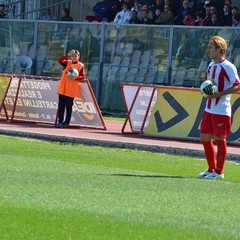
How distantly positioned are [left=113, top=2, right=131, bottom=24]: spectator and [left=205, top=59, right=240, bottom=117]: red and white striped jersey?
62.1 ft

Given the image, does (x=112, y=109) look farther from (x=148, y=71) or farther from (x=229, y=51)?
(x=229, y=51)

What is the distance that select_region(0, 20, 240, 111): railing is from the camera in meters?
28.8

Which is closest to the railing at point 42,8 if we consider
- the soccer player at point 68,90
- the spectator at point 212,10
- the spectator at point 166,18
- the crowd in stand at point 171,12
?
the crowd in stand at point 171,12

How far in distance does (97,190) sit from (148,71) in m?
18.0

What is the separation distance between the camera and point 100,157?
1762 centimetres

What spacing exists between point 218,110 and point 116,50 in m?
16.7

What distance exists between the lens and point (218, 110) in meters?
14.5

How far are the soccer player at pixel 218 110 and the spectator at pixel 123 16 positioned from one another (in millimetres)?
18996

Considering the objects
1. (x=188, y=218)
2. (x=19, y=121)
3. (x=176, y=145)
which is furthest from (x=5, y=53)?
(x=188, y=218)

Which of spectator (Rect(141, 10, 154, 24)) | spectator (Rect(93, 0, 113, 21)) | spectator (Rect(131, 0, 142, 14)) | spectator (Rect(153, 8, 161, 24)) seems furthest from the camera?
spectator (Rect(93, 0, 113, 21))

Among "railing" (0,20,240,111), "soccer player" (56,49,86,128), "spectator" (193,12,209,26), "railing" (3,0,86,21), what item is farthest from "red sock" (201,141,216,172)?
"railing" (3,0,86,21)

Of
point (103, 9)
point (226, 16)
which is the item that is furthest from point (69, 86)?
point (103, 9)

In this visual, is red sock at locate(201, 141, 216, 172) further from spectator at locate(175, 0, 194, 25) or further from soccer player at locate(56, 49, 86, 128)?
spectator at locate(175, 0, 194, 25)

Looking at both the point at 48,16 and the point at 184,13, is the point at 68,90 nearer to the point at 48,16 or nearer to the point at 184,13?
the point at 184,13
